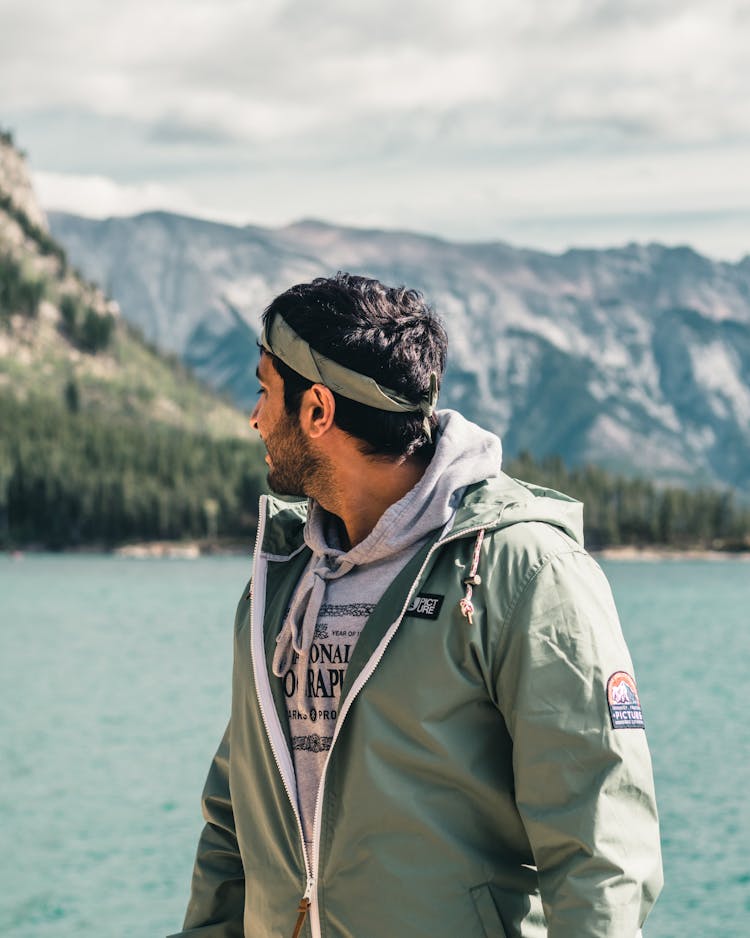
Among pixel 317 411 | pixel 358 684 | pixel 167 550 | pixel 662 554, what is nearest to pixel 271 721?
pixel 358 684

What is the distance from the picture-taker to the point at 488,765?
3.10 m

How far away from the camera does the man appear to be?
2.97 meters

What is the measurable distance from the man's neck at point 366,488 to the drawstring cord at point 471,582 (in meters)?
0.46

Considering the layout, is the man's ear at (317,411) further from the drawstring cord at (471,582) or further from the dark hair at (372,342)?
the drawstring cord at (471,582)

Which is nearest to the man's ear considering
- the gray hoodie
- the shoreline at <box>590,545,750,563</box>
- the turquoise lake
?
the gray hoodie

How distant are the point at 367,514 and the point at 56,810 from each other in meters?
25.0

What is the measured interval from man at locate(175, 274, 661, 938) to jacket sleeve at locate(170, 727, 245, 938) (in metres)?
0.26

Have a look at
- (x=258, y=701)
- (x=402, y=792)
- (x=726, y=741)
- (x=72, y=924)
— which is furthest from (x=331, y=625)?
(x=726, y=741)

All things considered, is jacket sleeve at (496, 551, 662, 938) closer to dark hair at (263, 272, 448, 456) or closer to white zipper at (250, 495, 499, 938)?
white zipper at (250, 495, 499, 938)

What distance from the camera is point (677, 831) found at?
83.4ft

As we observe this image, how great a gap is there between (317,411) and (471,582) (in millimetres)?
724

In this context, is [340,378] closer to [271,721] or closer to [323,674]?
[323,674]

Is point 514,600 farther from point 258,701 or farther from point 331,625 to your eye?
point 258,701

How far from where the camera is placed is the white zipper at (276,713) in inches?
123
